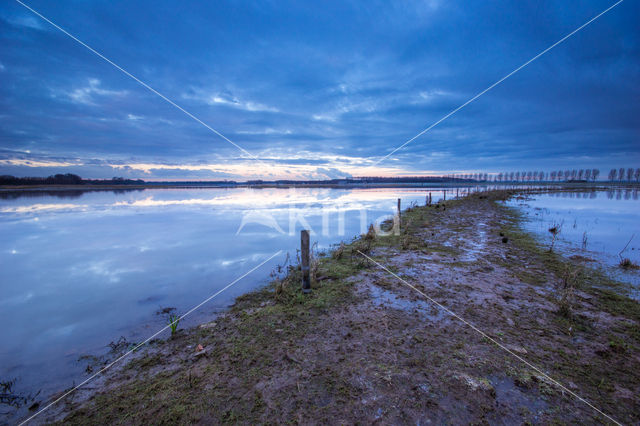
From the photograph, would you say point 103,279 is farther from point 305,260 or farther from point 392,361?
point 392,361

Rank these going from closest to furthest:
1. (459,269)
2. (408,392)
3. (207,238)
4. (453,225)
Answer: (408,392)
(459,269)
(207,238)
(453,225)

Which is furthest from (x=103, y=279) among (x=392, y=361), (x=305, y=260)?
(x=392, y=361)

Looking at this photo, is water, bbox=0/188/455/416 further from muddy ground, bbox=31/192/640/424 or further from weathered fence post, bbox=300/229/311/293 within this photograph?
weathered fence post, bbox=300/229/311/293

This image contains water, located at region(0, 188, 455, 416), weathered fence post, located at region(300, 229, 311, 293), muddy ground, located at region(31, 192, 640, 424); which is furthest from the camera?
weathered fence post, located at region(300, 229, 311, 293)

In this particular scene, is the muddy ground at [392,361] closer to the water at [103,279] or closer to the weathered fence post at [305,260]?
the weathered fence post at [305,260]

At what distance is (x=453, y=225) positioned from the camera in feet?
67.0

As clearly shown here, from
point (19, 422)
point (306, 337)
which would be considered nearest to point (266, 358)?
point (306, 337)

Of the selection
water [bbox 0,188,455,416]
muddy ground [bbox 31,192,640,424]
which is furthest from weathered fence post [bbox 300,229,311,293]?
water [bbox 0,188,455,416]

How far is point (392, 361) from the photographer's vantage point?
484 cm

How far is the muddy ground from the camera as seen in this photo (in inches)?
151

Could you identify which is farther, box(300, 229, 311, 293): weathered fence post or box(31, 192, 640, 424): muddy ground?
box(300, 229, 311, 293): weathered fence post

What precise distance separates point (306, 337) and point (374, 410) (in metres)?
2.34

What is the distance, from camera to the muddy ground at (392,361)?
383 centimetres

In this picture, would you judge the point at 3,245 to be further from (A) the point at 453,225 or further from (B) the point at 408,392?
(A) the point at 453,225
